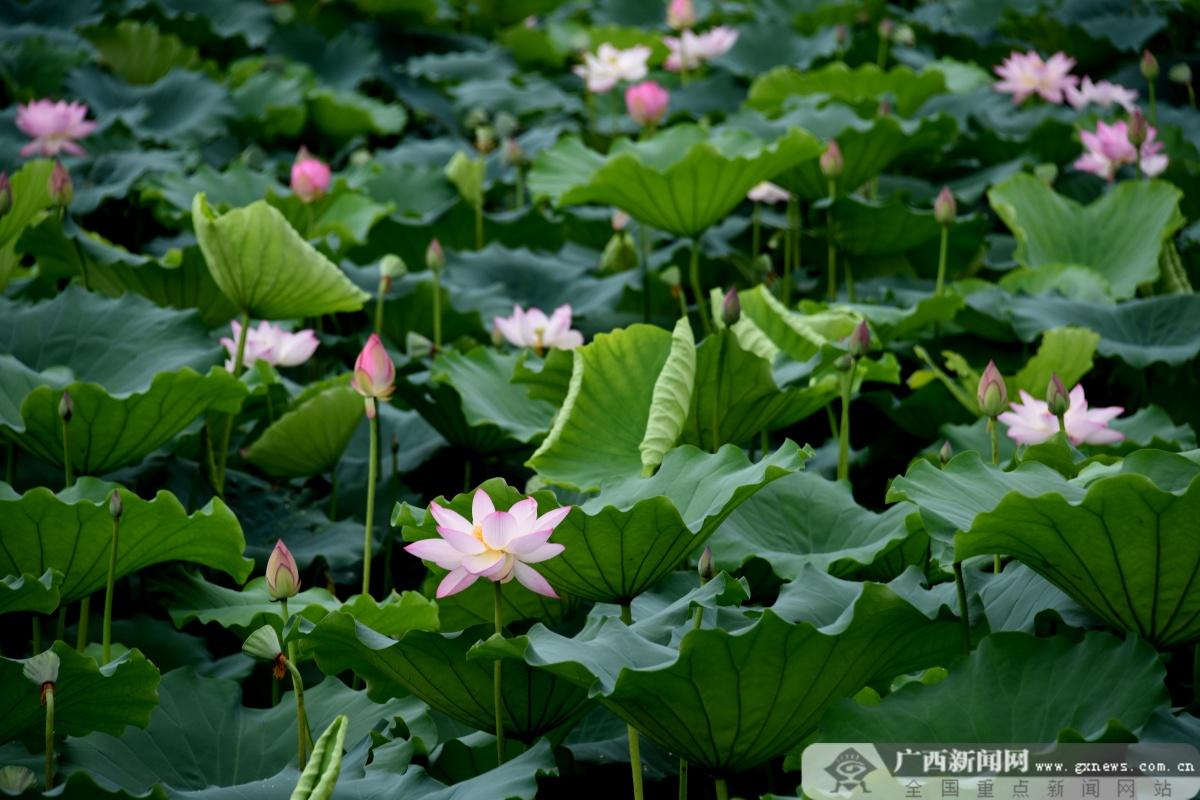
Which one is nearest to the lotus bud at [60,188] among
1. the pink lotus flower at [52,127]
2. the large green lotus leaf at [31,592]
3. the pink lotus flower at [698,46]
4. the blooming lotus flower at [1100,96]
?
the pink lotus flower at [52,127]

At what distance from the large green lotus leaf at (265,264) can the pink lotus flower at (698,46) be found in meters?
1.85

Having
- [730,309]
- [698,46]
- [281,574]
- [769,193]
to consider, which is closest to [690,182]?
[769,193]

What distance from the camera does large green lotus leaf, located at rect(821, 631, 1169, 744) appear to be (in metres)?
1.13

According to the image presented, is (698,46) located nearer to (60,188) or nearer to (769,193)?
(769,193)

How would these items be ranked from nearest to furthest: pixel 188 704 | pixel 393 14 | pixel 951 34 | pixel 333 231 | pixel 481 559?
pixel 481 559
pixel 188 704
pixel 333 231
pixel 951 34
pixel 393 14

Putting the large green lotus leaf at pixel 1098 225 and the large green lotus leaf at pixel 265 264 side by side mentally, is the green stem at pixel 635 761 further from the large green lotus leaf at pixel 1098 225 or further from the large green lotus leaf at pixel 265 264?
the large green lotus leaf at pixel 1098 225

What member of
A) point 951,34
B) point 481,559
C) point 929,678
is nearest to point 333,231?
point 481,559

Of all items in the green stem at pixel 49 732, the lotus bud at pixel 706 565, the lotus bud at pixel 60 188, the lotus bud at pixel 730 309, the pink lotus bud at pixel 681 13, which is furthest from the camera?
the pink lotus bud at pixel 681 13

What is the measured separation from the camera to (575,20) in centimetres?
458

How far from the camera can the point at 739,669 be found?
1.12m

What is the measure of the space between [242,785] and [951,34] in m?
3.35

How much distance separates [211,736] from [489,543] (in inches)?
15.5

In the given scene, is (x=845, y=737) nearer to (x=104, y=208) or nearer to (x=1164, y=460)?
(x=1164, y=460)

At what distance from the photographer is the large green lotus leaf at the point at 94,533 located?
1484 millimetres
